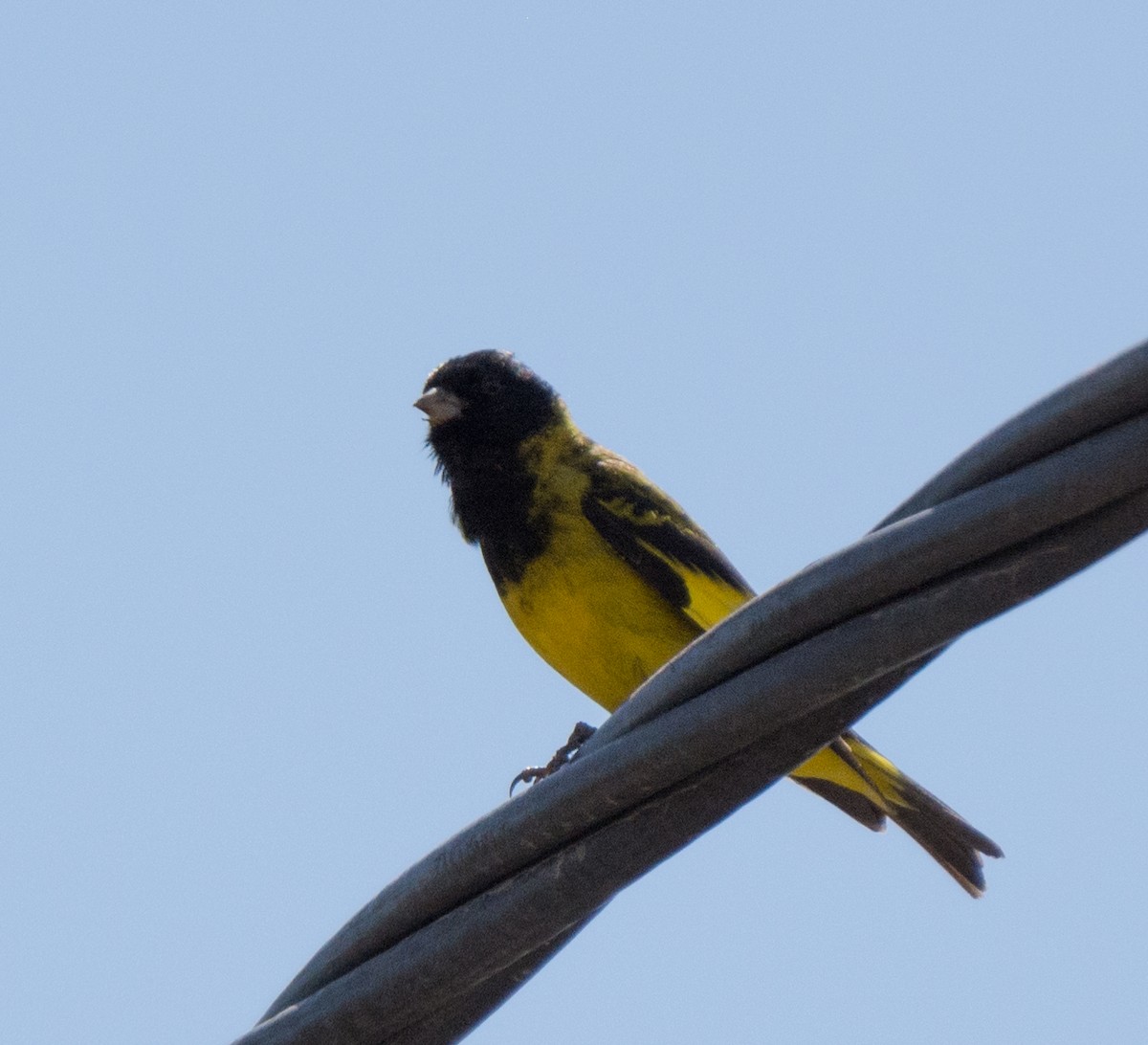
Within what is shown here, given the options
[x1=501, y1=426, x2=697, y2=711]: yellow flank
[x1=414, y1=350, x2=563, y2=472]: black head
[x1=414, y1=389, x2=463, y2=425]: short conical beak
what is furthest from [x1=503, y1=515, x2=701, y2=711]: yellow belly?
[x1=414, y1=389, x2=463, y2=425]: short conical beak

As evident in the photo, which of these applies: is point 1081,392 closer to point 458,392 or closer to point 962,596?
point 962,596

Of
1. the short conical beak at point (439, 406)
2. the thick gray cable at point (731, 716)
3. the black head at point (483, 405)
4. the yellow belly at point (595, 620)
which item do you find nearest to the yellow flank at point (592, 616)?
the yellow belly at point (595, 620)

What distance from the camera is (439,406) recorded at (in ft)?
22.6

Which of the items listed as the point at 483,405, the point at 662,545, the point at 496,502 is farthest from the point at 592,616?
the point at 483,405

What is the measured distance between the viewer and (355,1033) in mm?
2596

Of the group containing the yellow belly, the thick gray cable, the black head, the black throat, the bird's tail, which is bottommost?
the thick gray cable

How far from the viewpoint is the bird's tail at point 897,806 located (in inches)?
208

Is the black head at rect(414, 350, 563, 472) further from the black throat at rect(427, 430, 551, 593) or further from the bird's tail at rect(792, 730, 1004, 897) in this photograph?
the bird's tail at rect(792, 730, 1004, 897)

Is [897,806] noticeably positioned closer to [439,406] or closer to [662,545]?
[662,545]

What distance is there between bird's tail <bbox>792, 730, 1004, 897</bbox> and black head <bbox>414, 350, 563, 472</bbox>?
1746mm

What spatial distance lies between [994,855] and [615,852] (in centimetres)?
297

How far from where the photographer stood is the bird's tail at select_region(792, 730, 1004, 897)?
5.28m

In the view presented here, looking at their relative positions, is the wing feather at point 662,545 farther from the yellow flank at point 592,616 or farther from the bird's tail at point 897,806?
the bird's tail at point 897,806

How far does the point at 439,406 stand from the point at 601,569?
4.53 ft
